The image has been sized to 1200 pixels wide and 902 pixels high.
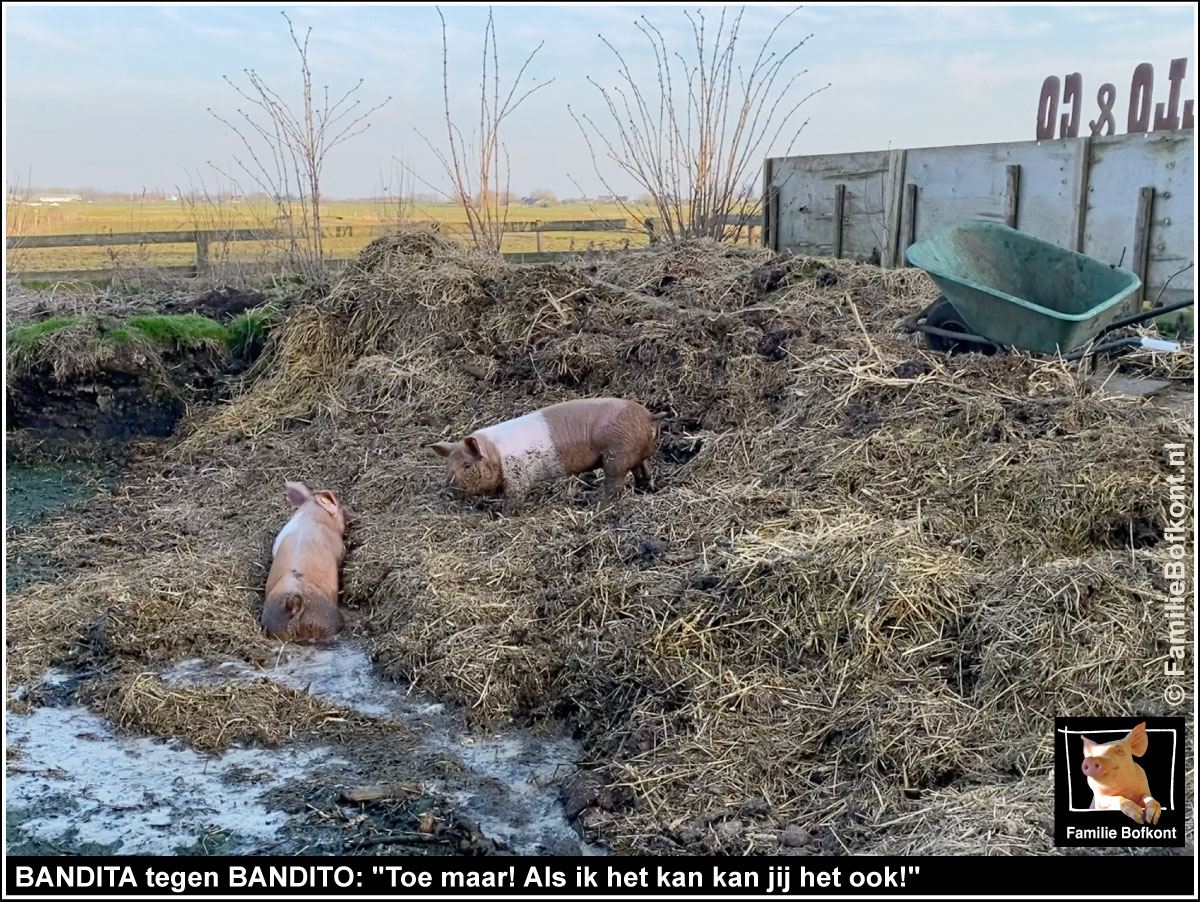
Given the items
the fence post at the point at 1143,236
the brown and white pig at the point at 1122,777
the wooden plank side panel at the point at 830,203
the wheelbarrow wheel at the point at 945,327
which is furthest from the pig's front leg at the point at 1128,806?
the wooden plank side panel at the point at 830,203

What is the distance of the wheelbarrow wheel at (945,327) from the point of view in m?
7.31

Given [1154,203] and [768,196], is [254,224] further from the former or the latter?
[1154,203]

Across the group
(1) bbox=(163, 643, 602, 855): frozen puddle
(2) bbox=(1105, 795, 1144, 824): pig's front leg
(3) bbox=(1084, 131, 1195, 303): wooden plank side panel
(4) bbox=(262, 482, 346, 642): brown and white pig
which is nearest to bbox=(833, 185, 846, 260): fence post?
(3) bbox=(1084, 131, 1195, 303): wooden plank side panel

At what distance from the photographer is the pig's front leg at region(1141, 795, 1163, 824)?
3082 mm

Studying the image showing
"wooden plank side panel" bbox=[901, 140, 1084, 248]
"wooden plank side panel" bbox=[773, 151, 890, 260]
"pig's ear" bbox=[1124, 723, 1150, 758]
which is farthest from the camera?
"wooden plank side panel" bbox=[773, 151, 890, 260]

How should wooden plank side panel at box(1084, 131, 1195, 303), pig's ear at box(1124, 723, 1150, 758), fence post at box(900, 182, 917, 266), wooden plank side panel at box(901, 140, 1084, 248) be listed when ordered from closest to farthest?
pig's ear at box(1124, 723, 1150, 758) < wooden plank side panel at box(1084, 131, 1195, 303) < wooden plank side panel at box(901, 140, 1084, 248) < fence post at box(900, 182, 917, 266)

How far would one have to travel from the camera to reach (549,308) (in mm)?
9273

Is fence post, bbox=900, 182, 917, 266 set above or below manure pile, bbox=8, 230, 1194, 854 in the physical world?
above

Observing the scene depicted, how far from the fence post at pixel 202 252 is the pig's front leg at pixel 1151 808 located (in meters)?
12.9

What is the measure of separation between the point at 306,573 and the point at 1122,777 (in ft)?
13.6

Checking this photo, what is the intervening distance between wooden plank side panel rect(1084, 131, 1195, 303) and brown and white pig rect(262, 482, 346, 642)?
6.45m

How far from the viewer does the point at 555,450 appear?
666 centimetres

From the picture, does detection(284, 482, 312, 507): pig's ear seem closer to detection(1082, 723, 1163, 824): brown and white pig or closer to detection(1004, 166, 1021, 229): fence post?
detection(1082, 723, 1163, 824): brown and white pig

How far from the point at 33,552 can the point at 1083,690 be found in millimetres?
6159
